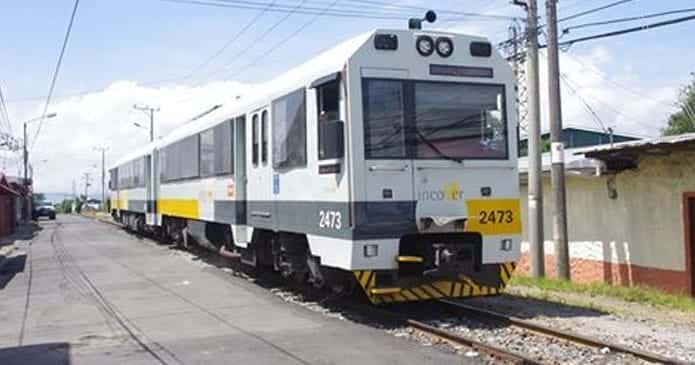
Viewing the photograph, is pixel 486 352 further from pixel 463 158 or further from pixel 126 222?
pixel 126 222

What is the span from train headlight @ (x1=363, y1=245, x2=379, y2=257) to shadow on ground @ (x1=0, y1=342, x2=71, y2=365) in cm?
344

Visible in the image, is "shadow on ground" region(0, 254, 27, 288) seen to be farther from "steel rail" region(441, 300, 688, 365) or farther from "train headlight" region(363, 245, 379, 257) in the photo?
"steel rail" region(441, 300, 688, 365)

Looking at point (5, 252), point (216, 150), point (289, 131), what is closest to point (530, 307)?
point (289, 131)

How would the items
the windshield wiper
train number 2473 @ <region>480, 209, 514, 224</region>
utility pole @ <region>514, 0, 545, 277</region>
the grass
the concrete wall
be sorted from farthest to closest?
utility pole @ <region>514, 0, 545, 277</region> < the concrete wall < the grass < train number 2473 @ <region>480, 209, 514, 224</region> < the windshield wiper

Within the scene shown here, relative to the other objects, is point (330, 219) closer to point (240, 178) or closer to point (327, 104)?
point (327, 104)

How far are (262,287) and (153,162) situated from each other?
12043 millimetres

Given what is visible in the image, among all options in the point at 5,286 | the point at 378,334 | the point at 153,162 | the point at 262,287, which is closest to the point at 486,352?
the point at 378,334

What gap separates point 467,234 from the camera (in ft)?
32.0

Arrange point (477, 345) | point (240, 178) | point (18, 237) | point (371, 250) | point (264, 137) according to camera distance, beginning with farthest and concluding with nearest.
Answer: point (18, 237) < point (240, 178) < point (264, 137) < point (371, 250) < point (477, 345)

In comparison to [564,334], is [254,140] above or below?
above

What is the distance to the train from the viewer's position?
923 centimetres

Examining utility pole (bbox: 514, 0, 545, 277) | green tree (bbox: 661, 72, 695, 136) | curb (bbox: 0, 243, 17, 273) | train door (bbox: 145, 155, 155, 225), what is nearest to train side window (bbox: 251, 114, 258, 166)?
utility pole (bbox: 514, 0, 545, 277)

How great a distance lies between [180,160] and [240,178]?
6100 mm

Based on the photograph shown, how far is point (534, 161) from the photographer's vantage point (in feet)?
48.5
